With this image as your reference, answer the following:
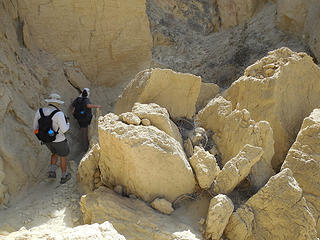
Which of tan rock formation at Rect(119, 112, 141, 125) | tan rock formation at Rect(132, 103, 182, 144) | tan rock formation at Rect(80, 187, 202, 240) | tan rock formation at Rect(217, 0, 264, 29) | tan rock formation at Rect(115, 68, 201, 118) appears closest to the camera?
tan rock formation at Rect(80, 187, 202, 240)

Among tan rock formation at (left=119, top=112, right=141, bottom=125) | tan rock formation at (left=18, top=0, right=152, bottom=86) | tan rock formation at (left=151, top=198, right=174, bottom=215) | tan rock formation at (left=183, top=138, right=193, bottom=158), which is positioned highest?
tan rock formation at (left=18, top=0, right=152, bottom=86)

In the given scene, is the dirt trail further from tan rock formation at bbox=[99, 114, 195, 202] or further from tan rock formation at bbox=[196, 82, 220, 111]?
tan rock formation at bbox=[196, 82, 220, 111]

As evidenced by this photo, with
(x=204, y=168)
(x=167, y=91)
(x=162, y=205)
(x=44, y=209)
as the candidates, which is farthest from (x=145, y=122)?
(x=44, y=209)

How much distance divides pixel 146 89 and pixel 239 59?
316 inches

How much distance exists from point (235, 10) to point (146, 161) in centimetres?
1231

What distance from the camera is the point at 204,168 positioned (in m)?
3.73

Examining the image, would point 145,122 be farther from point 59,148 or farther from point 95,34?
point 95,34

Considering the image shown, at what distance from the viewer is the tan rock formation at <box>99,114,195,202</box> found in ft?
11.5

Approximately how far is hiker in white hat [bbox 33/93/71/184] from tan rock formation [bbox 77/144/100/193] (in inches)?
10.7

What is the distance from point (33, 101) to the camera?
510cm

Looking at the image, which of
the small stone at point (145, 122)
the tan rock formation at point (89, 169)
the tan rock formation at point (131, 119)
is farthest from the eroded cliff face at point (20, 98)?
the small stone at point (145, 122)

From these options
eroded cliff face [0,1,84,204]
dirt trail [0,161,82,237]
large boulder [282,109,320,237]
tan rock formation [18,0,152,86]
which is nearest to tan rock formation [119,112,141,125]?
dirt trail [0,161,82,237]

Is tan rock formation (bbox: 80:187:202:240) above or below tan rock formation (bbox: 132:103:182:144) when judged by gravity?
below

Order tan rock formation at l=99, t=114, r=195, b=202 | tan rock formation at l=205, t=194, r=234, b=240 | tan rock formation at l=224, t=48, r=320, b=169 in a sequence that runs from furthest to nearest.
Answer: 1. tan rock formation at l=224, t=48, r=320, b=169
2. tan rock formation at l=99, t=114, r=195, b=202
3. tan rock formation at l=205, t=194, r=234, b=240
